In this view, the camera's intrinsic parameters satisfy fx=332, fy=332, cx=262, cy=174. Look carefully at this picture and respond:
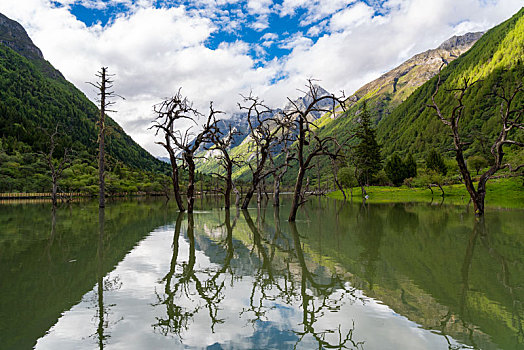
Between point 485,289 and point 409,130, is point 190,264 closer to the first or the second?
point 485,289

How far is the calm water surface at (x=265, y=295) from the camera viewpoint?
454 cm

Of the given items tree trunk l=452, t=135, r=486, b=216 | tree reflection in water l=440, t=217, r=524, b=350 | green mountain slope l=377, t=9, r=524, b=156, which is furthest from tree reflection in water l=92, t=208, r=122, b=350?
green mountain slope l=377, t=9, r=524, b=156

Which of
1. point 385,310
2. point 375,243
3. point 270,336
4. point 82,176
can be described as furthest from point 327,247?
point 82,176

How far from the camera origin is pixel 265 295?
6.38 m

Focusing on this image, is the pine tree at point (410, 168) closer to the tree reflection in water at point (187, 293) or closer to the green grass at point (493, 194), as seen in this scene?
the green grass at point (493, 194)

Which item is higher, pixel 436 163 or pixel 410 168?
pixel 436 163

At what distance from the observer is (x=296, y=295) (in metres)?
6.35

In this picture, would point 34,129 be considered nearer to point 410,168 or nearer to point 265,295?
point 410,168

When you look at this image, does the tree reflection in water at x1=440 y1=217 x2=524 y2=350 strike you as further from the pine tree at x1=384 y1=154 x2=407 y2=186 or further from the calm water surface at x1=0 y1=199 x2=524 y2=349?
the pine tree at x1=384 y1=154 x2=407 y2=186

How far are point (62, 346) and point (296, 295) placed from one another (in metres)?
3.84

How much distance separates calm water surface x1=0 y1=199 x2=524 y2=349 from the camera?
4.54 meters

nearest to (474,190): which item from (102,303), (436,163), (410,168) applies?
(102,303)

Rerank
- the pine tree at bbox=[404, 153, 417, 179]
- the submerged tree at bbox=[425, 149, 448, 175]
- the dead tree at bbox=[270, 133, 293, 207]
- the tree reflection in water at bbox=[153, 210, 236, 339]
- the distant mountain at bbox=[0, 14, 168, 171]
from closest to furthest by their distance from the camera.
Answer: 1. the tree reflection in water at bbox=[153, 210, 236, 339]
2. the dead tree at bbox=[270, 133, 293, 207]
3. the pine tree at bbox=[404, 153, 417, 179]
4. the submerged tree at bbox=[425, 149, 448, 175]
5. the distant mountain at bbox=[0, 14, 168, 171]

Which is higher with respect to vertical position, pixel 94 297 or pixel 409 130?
pixel 409 130
